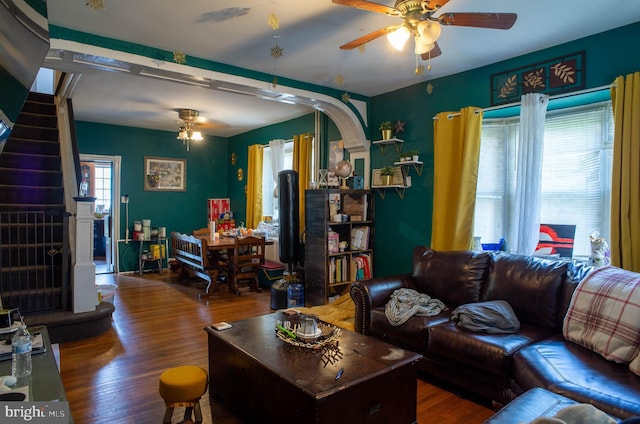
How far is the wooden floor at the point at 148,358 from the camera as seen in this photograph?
92.4 inches

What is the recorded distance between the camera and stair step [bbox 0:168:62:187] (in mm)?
4379

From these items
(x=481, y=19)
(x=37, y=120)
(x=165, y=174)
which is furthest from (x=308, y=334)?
(x=165, y=174)

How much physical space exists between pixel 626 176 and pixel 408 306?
1.78 m

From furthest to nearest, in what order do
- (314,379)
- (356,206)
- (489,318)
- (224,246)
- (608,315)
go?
(224,246), (356,206), (489,318), (608,315), (314,379)

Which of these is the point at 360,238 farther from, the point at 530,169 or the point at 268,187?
the point at 268,187

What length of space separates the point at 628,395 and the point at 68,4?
3.75 meters

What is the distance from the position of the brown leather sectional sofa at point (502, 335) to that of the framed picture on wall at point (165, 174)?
5.28 m

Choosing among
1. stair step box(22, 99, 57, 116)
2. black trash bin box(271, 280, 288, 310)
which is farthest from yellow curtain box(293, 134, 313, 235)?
stair step box(22, 99, 57, 116)

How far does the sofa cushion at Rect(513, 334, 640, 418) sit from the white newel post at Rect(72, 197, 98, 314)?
3694mm

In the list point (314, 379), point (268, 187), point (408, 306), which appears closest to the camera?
point (314, 379)

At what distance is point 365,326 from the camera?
316 centimetres

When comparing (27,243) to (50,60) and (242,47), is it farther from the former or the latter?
(242,47)

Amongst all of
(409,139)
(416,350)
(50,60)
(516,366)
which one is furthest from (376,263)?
(50,60)

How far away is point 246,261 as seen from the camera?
5.55 meters
